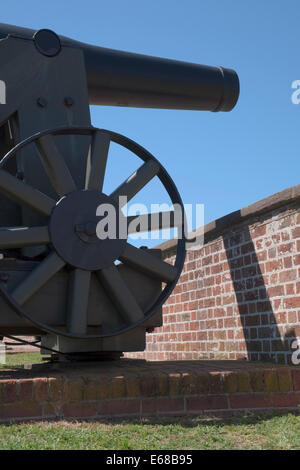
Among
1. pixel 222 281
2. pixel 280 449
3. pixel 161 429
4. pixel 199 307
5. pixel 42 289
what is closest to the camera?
pixel 280 449

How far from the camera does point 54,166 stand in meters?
4.24

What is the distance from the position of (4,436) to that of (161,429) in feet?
2.66

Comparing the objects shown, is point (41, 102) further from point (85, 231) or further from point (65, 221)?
point (85, 231)

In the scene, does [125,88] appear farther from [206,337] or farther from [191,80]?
[206,337]

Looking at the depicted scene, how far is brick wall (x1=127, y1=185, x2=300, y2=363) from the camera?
16.4ft

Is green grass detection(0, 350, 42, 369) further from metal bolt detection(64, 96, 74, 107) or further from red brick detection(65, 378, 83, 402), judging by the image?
metal bolt detection(64, 96, 74, 107)

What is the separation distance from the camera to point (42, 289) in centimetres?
413

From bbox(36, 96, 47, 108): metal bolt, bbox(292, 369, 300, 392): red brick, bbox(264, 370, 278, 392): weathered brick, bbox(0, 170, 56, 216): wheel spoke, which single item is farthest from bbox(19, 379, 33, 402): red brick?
bbox(36, 96, 47, 108): metal bolt

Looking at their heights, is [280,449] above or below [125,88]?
below

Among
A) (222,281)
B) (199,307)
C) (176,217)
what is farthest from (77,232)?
(199,307)

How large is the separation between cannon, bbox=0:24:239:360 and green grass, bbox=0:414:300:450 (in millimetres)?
914

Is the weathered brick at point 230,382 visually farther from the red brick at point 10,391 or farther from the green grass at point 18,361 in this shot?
the green grass at point 18,361

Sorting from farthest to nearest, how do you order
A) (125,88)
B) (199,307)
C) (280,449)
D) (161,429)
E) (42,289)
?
(199,307)
(125,88)
(42,289)
(161,429)
(280,449)

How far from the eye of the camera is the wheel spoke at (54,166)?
4.23 metres
